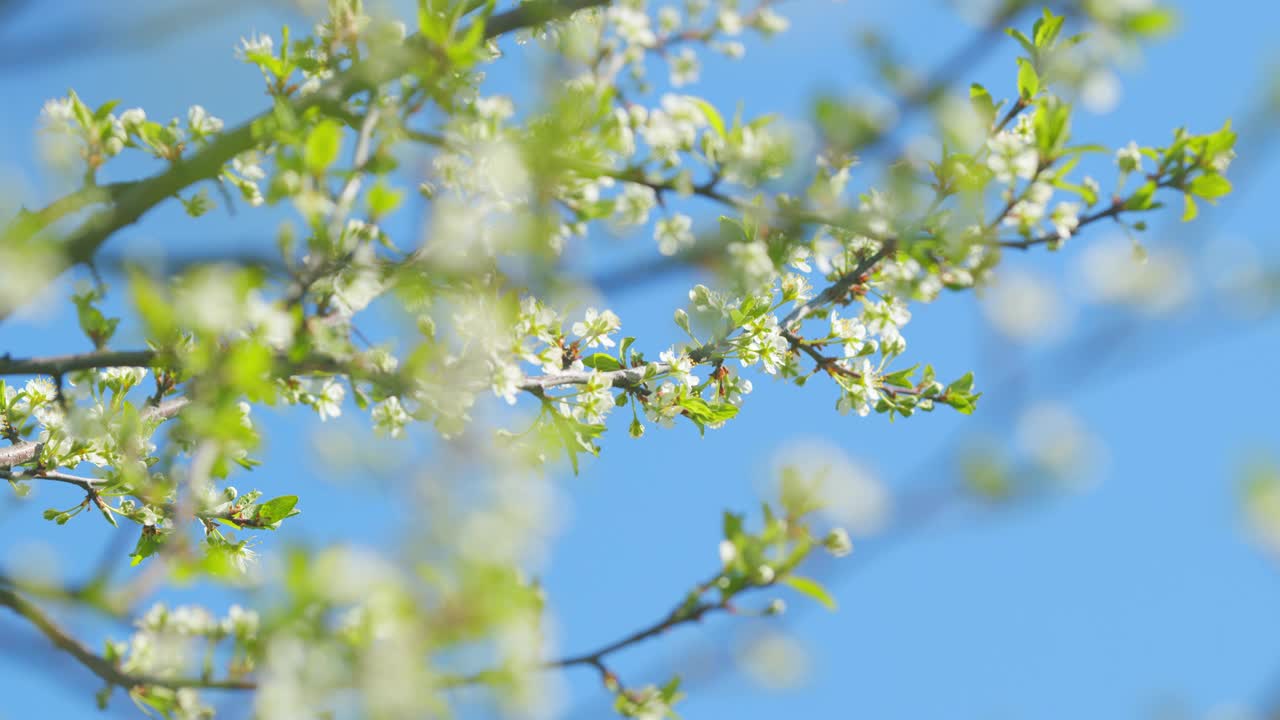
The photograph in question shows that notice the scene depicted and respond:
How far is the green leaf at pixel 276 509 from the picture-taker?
3041 millimetres

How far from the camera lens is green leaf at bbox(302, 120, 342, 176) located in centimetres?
215

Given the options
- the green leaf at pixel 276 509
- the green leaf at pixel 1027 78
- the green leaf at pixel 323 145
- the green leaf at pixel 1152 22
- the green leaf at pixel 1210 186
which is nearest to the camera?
the green leaf at pixel 1152 22

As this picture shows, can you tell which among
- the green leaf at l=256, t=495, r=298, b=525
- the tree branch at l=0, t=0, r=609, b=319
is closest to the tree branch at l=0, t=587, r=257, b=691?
the tree branch at l=0, t=0, r=609, b=319

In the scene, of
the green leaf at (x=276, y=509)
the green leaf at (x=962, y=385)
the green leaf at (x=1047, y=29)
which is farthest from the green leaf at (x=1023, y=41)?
the green leaf at (x=276, y=509)

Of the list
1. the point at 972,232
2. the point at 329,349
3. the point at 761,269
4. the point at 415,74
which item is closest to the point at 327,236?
the point at 329,349

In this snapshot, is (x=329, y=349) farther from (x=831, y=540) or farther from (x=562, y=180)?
(x=831, y=540)

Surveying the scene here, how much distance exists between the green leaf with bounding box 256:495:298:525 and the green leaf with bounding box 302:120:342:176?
1.25 m

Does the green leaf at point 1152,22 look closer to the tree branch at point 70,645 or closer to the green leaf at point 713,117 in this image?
the green leaf at point 713,117

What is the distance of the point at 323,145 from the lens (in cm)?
217

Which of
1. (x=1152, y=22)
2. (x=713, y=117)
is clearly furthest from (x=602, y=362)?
(x=1152, y=22)

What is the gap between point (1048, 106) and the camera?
247 centimetres

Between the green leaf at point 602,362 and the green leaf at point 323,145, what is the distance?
116cm

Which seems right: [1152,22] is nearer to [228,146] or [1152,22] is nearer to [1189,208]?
[1189,208]

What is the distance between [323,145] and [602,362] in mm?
1231
